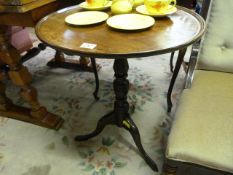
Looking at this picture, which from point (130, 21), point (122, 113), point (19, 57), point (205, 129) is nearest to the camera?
point (205, 129)

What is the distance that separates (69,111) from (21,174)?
52 centimetres

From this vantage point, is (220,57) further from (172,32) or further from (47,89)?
(47,89)

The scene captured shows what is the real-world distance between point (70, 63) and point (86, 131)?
89cm

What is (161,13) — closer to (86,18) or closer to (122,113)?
(86,18)

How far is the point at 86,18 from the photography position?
0.96m

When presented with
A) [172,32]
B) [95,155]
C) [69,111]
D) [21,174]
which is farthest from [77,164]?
[172,32]

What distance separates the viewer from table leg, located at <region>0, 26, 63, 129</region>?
1.25 meters

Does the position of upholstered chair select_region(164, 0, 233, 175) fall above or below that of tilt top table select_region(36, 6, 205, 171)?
below

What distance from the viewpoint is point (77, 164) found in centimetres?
119

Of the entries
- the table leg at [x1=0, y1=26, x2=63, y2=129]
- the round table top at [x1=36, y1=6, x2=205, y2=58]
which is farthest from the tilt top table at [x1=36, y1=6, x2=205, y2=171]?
the table leg at [x1=0, y1=26, x2=63, y2=129]

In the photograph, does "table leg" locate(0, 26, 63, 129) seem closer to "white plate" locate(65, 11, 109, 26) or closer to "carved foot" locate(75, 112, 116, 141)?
"carved foot" locate(75, 112, 116, 141)

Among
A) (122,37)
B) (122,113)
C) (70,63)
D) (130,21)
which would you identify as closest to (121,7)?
(130,21)

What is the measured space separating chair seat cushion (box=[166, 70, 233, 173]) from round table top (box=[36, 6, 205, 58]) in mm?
252

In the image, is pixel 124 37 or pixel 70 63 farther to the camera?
pixel 70 63
